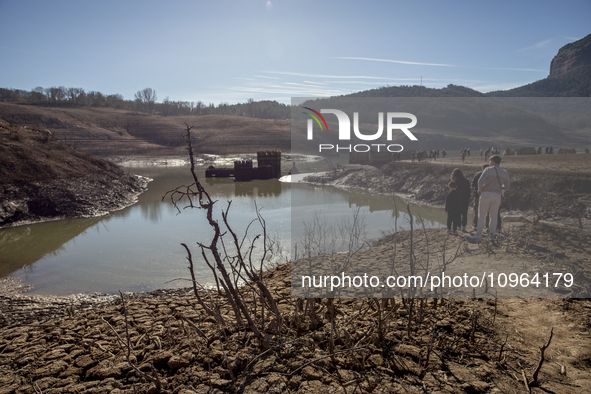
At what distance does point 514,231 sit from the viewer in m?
6.85

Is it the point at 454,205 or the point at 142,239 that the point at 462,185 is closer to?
the point at 454,205

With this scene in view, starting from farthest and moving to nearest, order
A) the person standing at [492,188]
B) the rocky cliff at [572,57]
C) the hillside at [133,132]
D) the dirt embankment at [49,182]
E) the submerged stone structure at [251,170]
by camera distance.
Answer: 1. the rocky cliff at [572,57]
2. the hillside at [133,132]
3. the submerged stone structure at [251,170]
4. the dirt embankment at [49,182]
5. the person standing at [492,188]

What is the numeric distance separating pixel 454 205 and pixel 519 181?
24.5ft

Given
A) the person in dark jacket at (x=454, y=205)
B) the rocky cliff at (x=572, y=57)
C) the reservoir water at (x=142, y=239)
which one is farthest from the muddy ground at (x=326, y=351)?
the rocky cliff at (x=572, y=57)

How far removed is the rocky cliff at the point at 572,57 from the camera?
76.4 metres

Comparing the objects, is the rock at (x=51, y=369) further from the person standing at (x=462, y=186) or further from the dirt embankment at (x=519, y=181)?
the dirt embankment at (x=519, y=181)

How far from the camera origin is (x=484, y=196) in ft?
20.7

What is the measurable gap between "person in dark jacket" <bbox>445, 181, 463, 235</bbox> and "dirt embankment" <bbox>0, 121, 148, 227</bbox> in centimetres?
1359

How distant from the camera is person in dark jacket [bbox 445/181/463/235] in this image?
7426 mm

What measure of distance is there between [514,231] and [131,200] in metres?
16.6

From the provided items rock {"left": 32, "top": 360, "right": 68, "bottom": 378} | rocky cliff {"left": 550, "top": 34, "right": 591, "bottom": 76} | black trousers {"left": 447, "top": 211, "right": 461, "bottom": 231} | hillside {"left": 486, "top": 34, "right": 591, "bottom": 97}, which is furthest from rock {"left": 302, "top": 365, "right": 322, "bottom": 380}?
rocky cliff {"left": 550, "top": 34, "right": 591, "bottom": 76}

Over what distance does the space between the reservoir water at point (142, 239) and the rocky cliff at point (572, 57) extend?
85.6m

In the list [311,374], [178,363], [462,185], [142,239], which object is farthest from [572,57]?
[178,363]

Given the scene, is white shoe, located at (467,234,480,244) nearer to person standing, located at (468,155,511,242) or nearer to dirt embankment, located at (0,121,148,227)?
person standing, located at (468,155,511,242)
